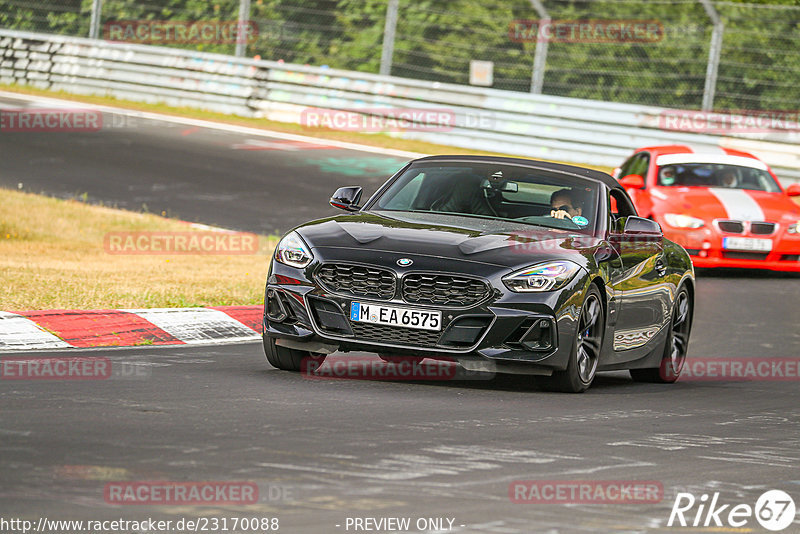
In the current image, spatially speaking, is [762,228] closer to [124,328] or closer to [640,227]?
[640,227]

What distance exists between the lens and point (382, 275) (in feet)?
26.6

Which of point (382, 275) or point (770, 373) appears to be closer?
point (382, 275)

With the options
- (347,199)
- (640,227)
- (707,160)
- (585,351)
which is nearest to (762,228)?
(707,160)

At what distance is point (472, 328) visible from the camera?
26.3 feet

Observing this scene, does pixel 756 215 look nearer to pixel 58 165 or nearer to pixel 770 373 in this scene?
pixel 770 373

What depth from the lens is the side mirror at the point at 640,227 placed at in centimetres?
939

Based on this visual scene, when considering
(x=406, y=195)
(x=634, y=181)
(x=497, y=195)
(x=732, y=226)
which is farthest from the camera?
(x=634, y=181)

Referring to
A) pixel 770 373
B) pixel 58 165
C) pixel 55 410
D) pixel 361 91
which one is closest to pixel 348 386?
pixel 55 410

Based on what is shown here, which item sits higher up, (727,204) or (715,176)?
(715,176)

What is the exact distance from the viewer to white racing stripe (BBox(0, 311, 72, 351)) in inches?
356

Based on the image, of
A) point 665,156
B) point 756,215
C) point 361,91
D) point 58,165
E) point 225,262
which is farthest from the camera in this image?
point 361,91

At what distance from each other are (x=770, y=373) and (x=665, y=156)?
7.41 metres

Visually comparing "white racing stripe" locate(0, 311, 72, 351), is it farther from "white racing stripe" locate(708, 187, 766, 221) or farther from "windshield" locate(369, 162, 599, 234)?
"white racing stripe" locate(708, 187, 766, 221)

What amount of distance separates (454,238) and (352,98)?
58.8ft
